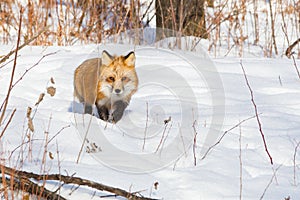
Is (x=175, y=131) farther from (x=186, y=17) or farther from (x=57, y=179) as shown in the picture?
(x=186, y=17)

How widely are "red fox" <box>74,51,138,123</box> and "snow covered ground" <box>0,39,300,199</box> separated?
0.47ft

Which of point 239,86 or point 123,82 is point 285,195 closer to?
point 123,82

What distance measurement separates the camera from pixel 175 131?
3.88 metres

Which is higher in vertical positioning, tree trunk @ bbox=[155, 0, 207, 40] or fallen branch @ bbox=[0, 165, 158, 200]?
tree trunk @ bbox=[155, 0, 207, 40]

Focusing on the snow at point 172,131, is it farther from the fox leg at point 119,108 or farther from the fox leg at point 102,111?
the fox leg at point 102,111

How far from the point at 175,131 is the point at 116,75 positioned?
2.91 ft

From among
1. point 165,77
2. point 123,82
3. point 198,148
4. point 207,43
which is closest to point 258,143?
point 198,148

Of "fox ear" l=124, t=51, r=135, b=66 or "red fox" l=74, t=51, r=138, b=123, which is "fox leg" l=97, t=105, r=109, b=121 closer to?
"red fox" l=74, t=51, r=138, b=123

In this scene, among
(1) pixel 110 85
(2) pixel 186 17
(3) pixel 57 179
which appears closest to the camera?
(3) pixel 57 179

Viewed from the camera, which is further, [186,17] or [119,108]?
[186,17]

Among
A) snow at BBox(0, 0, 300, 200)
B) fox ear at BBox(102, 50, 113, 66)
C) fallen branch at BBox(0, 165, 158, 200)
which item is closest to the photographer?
fallen branch at BBox(0, 165, 158, 200)

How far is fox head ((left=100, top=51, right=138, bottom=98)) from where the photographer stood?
445 cm

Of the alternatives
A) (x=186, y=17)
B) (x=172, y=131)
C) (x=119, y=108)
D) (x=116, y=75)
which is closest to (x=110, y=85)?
(x=116, y=75)

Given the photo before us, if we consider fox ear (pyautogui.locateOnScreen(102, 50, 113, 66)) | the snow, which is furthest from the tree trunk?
fox ear (pyautogui.locateOnScreen(102, 50, 113, 66))
